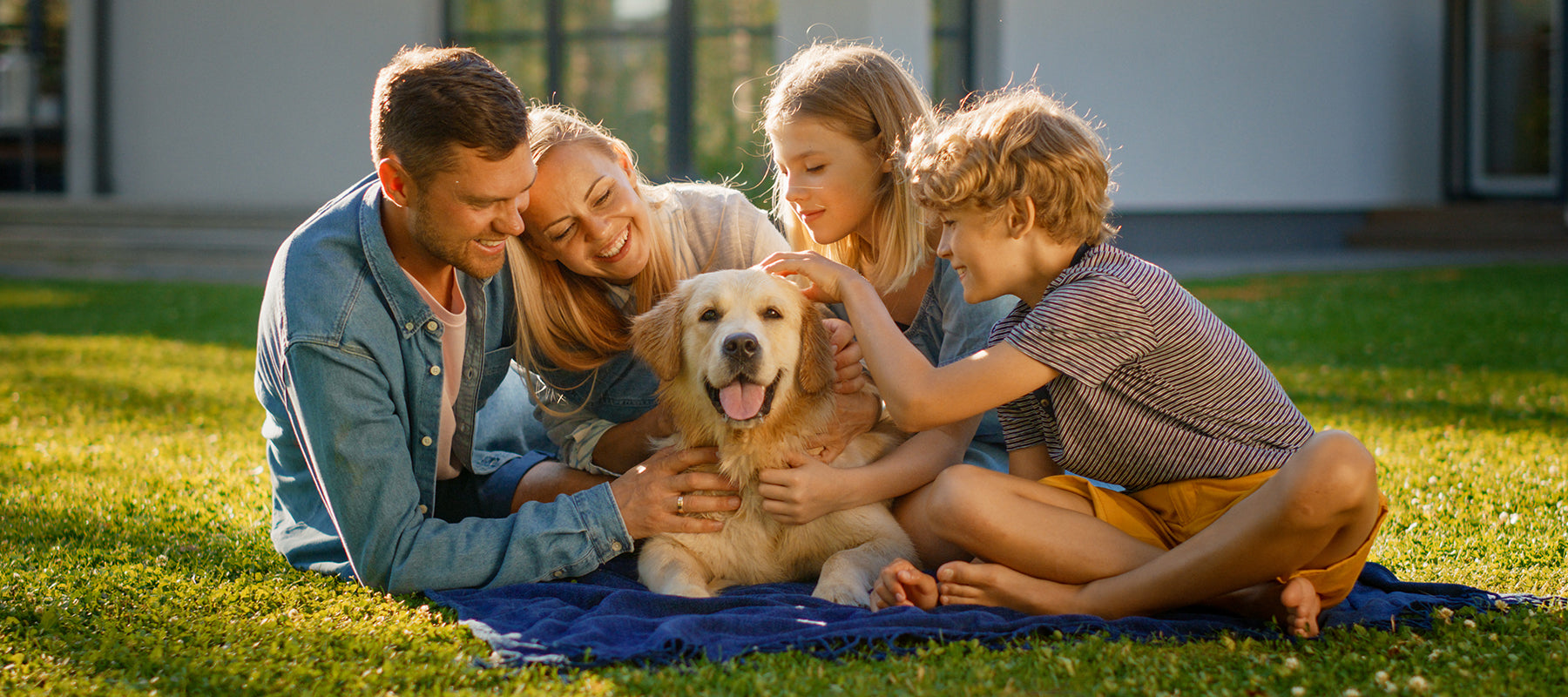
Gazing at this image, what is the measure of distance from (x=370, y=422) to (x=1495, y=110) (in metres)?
18.6

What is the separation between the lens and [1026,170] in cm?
321

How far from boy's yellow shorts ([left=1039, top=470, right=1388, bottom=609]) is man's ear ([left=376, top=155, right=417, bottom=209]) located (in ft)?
6.36

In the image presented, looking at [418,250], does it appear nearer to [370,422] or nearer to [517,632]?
[370,422]

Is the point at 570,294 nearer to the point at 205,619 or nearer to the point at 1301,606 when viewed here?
the point at 205,619

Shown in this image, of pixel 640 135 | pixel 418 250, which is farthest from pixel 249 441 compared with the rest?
pixel 640 135

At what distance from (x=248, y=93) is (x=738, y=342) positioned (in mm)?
15100

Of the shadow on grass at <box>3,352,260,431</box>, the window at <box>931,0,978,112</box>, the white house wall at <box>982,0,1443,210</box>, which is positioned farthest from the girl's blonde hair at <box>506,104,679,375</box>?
the window at <box>931,0,978,112</box>

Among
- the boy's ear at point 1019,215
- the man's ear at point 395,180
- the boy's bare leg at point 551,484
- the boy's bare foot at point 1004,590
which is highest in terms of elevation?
the man's ear at point 395,180

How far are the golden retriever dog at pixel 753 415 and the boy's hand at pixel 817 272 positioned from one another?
0.15ft

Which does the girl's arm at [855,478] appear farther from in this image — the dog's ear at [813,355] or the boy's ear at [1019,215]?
the boy's ear at [1019,215]

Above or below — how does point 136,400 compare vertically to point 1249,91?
below

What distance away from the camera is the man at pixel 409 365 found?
3232mm

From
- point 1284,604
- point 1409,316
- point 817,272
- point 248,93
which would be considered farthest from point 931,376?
point 248,93

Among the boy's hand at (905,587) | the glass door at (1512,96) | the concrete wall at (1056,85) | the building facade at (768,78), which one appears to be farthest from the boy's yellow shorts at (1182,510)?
the glass door at (1512,96)
